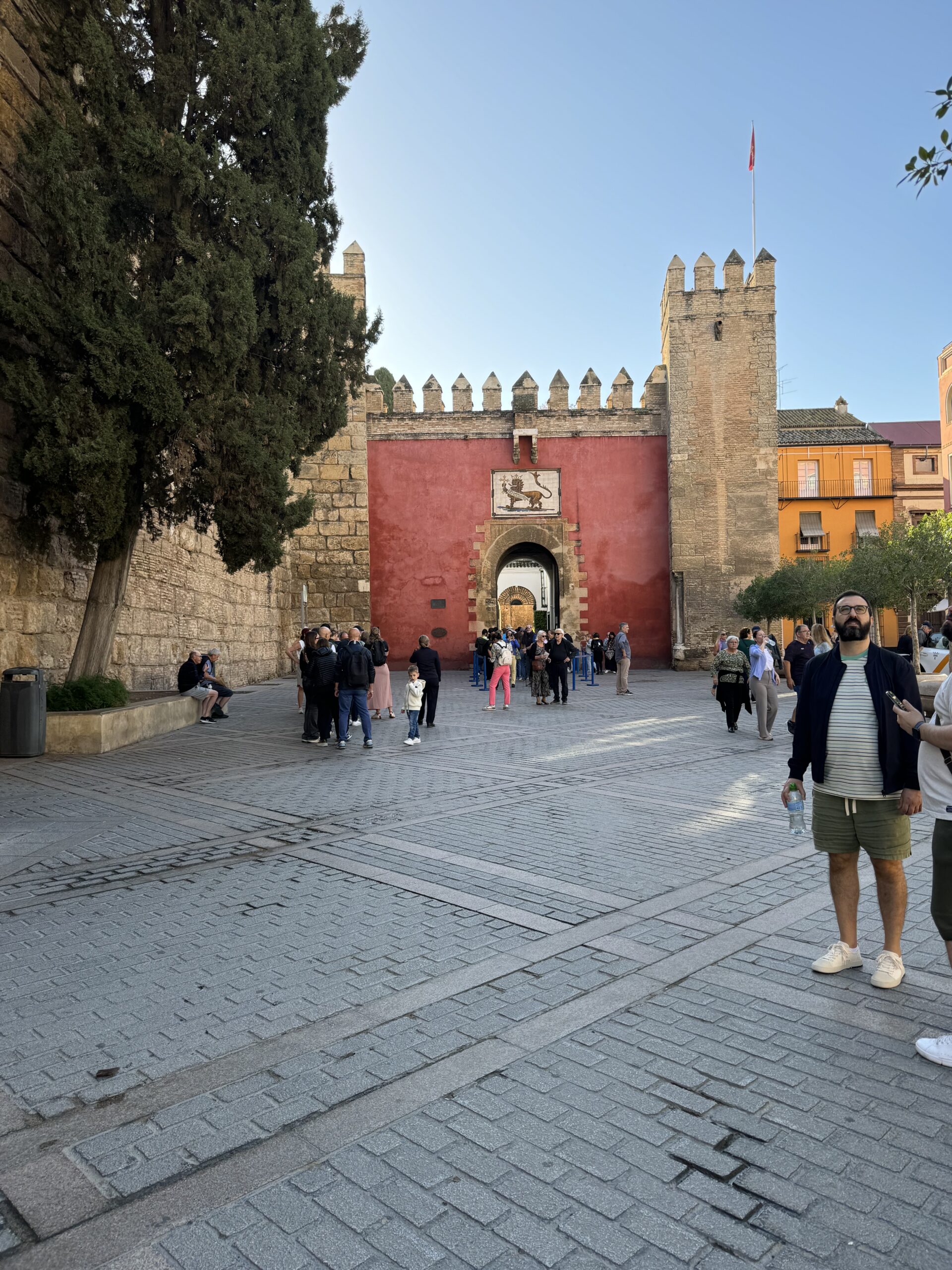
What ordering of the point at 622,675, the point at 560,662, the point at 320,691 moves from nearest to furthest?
the point at 320,691 < the point at 560,662 < the point at 622,675

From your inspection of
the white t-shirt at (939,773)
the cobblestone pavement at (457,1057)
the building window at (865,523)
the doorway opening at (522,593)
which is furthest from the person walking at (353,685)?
the doorway opening at (522,593)

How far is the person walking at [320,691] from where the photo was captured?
10.8m

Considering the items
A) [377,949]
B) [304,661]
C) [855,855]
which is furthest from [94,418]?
[855,855]

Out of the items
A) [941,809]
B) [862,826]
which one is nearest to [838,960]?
[862,826]

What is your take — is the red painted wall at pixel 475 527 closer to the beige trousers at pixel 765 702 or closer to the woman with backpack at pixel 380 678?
the woman with backpack at pixel 380 678

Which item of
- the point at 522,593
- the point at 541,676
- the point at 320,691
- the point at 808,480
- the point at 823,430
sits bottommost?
the point at 541,676

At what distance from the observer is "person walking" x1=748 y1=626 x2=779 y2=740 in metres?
11.2

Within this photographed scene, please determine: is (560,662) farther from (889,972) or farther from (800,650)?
(889,972)

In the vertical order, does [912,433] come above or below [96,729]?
above

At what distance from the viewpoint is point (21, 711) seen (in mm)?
9367

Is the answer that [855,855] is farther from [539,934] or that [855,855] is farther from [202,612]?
[202,612]

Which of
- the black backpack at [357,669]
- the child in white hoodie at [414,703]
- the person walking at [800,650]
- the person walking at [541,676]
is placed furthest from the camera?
the person walking at [541,676]

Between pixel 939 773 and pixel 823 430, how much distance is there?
133 ft

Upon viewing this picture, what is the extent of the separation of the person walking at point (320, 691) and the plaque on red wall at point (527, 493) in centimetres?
1612
